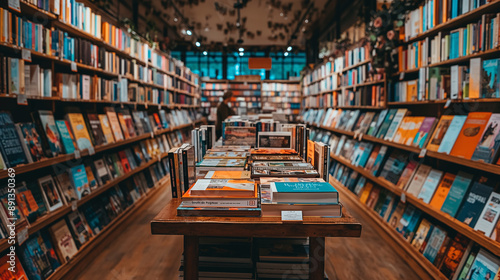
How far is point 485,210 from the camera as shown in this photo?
1.96 metres

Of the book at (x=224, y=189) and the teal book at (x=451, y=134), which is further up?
the teal book at (x=451, y=134)

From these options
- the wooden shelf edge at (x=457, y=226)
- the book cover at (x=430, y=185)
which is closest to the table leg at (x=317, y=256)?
the wooden shelf edge at (x=457, y=226)

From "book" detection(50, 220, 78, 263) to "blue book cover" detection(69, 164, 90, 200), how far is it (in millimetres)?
276

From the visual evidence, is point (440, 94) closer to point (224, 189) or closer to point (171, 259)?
point (224, 189)

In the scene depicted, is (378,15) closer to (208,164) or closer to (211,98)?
(208,164)

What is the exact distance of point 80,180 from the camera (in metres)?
2.71

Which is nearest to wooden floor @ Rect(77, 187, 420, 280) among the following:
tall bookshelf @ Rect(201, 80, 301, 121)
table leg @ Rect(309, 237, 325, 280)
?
table leg @ Rect(309, 237, 325, 280)

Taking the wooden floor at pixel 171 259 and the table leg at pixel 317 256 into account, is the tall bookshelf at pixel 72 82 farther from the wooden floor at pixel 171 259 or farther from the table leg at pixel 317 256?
the table leg at pixel 317 256

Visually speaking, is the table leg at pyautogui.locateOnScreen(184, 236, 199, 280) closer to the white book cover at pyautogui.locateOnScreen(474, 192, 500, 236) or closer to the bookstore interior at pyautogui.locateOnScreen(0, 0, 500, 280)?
the bookstore interior at pyautogui.locateOnScreen(0, 0, 500, 280)

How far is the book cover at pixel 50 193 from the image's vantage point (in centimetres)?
228

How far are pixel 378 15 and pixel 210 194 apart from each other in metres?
3.30

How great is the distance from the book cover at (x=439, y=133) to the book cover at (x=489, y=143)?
44 cm

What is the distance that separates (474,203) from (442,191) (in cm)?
36

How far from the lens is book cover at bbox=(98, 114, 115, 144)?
3187 millimetres
